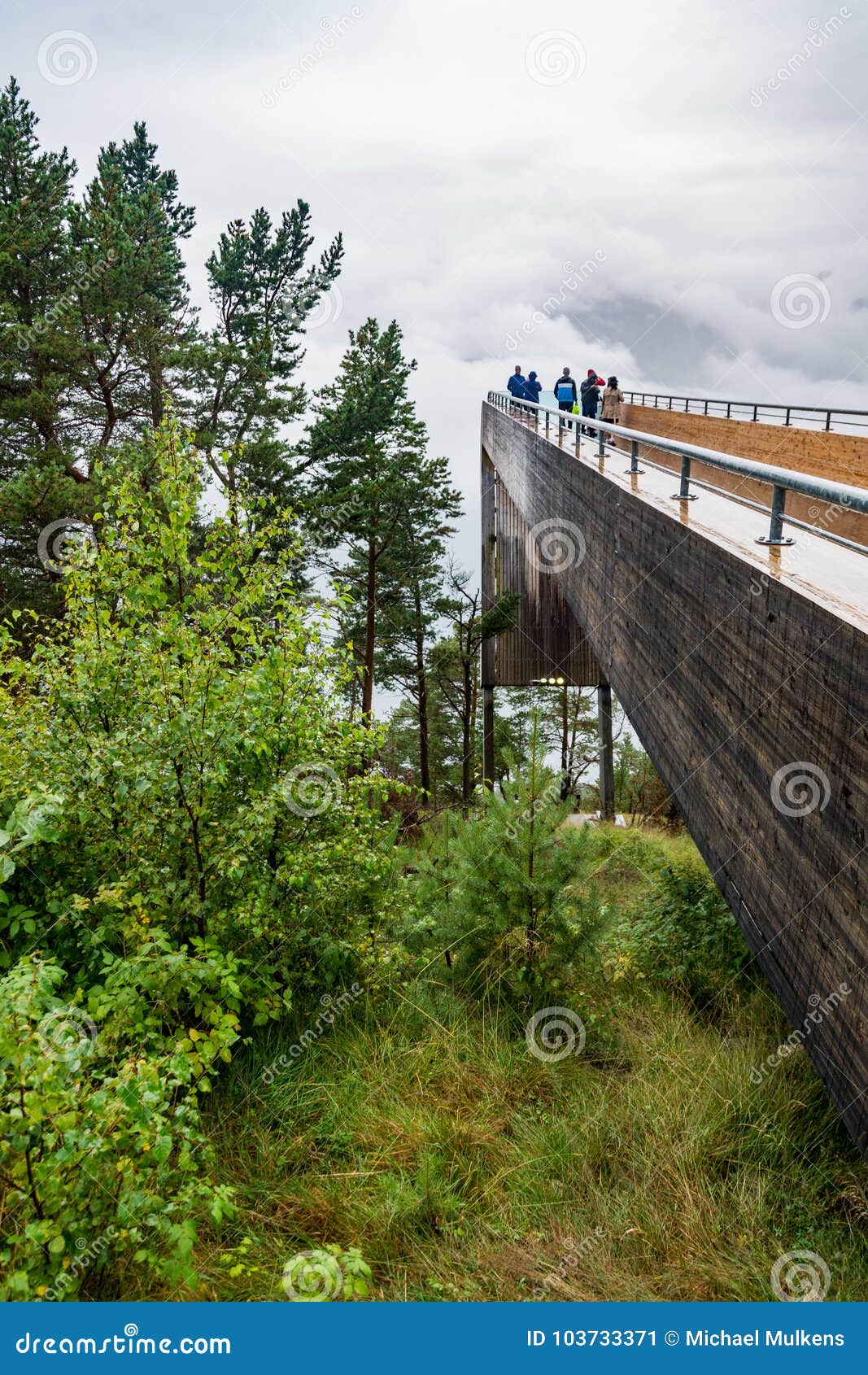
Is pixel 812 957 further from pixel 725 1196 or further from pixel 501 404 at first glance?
pixel 501 404

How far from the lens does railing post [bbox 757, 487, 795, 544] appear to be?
420 centimetres

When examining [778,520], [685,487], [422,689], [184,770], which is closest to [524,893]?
[184,770]

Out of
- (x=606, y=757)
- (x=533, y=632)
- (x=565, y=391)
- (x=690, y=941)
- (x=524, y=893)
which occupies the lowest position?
(x=606, y=757)

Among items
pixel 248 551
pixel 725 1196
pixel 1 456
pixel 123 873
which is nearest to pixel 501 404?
pixel 1 456

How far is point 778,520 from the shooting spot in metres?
4.23

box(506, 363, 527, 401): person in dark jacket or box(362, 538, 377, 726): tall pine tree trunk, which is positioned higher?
box(506, 363, 527, 401): person in dark jacket

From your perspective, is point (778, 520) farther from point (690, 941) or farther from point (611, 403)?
point (611, 403)

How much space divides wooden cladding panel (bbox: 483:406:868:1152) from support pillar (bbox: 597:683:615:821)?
1410 cm

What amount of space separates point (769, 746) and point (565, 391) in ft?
51.0

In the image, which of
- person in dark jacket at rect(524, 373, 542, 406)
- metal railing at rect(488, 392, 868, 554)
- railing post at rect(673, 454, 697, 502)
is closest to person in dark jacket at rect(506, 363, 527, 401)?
person in dark jacket at rect(524, 373, 542, 406)

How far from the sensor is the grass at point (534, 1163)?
11.2 ft

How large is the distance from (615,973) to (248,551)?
4.48 meters

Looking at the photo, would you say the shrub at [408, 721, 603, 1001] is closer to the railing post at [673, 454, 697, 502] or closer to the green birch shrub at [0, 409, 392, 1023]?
the green birch shrub at [0, 409, 392, 1023]

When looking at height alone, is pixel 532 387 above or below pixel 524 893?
above
